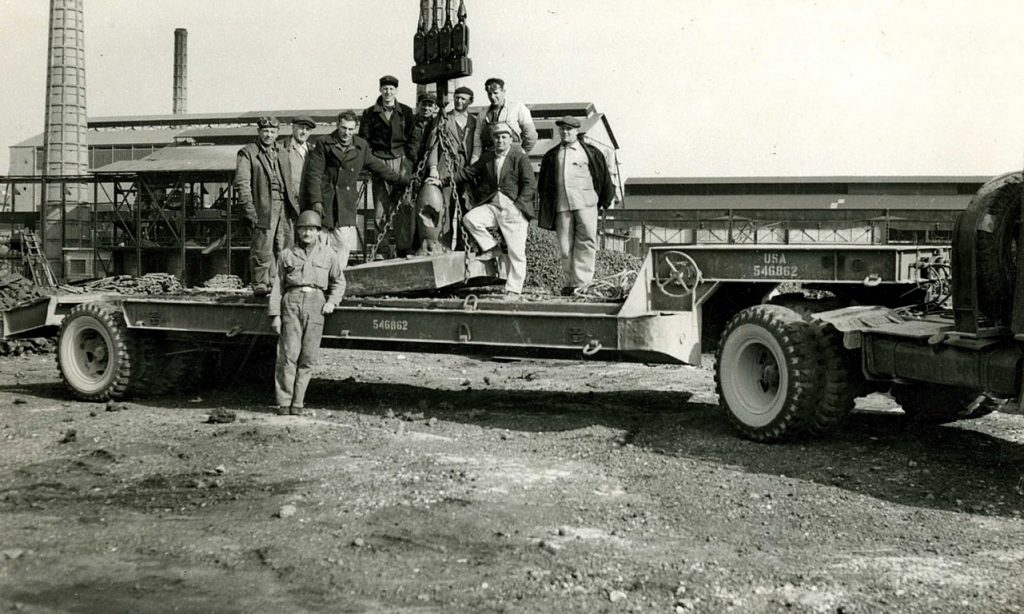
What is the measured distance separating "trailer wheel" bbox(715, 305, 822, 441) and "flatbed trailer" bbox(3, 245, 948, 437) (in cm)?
2

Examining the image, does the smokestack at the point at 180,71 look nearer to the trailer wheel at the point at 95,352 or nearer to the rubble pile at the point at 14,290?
the rubble pile at the point at 14,290

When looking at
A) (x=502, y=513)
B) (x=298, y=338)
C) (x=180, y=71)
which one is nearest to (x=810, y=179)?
(x=180, y=71)

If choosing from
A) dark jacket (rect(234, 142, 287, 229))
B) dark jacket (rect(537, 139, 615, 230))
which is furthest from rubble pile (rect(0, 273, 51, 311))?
dark jacket (rect(537, 139, 615, 230))

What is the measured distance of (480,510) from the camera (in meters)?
5.25

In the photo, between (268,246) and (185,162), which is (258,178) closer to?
(268,246)

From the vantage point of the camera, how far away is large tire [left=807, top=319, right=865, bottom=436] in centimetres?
659

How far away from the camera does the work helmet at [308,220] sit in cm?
847

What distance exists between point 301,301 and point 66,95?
34.9 m

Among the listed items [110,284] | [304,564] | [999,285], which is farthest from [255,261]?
[999,285]

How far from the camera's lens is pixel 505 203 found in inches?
358

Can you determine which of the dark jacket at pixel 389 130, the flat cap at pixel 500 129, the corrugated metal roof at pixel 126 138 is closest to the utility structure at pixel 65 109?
the corrugated metal roof at pixel 126 138

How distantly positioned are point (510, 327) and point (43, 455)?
3.59 m

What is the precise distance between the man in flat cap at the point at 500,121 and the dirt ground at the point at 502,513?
269cm

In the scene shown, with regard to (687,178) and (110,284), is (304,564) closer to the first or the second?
(110,284)
